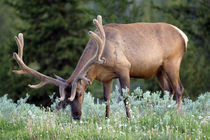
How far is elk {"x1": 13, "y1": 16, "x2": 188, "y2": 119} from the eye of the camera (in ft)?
24.4

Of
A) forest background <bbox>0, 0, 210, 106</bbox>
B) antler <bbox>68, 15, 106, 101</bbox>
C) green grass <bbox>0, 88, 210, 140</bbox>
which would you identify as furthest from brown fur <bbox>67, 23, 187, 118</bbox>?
forest background <bbox>0, 0, 210, 106</bbox>

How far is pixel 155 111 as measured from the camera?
661cm

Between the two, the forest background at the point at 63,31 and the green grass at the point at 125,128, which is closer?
the green grass at the point at 125,128

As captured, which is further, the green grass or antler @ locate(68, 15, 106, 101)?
antler @ locate(68, 15, 106, 101)

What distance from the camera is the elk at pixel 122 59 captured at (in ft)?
24.4

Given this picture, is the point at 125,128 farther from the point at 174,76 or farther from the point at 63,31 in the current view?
the point at 63,31

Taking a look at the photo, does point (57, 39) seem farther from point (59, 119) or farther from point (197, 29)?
point (59, 119)

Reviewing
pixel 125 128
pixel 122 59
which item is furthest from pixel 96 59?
pixel 125 128

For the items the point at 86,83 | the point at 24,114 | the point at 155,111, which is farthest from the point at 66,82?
the point at 155,111

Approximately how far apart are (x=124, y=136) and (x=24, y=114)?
243 cm

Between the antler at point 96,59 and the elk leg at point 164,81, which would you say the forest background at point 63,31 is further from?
the antler at point 96,59

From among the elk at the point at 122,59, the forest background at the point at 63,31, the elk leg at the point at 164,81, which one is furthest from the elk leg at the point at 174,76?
the forest background at the point at 63,31

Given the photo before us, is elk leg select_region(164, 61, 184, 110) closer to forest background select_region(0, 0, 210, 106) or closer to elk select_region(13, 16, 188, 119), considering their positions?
elk select_region(13, 16, 188, 119)

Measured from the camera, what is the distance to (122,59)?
807 cm
